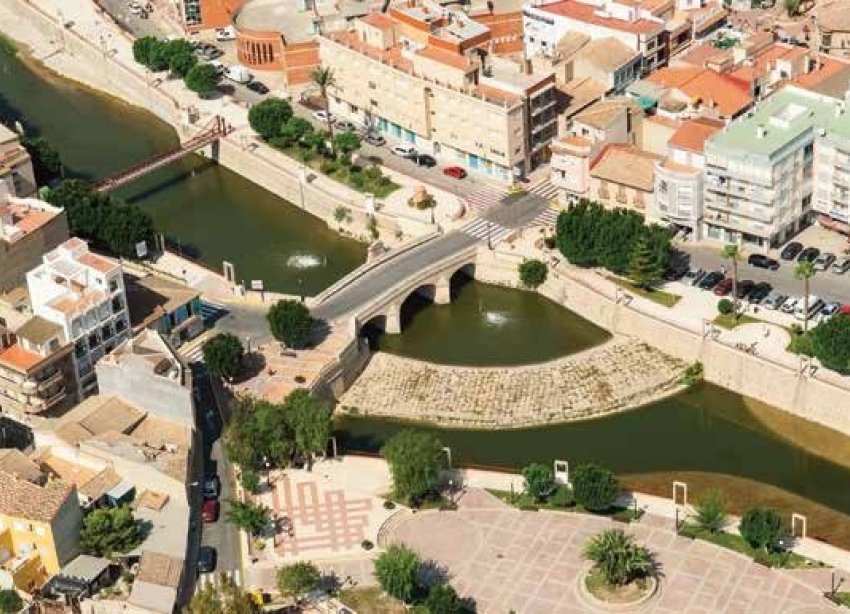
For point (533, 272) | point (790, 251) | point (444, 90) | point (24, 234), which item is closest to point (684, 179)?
point (790, 251)

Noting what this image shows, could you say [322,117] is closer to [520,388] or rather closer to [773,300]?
[520,388]

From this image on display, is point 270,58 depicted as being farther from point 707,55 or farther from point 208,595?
point 208,595

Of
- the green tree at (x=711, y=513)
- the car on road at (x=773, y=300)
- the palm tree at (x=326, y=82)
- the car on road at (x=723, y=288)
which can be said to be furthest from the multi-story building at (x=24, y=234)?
the green tree at (x=711, y=513)

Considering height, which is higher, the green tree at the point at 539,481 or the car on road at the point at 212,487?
the green tree at the point at 539,481

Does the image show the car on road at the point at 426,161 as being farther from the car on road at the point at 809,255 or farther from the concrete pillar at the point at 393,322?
the car on road at the point at 809,255

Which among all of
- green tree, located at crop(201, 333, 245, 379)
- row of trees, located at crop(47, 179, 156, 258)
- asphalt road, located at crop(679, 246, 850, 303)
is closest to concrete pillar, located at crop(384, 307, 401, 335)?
green tree, located at crop(201, 333, 245, 379)
